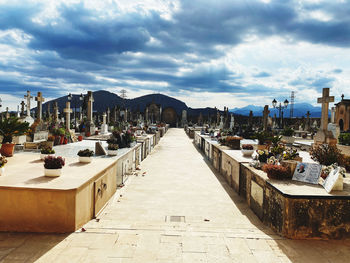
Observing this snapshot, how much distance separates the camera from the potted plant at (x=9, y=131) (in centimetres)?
975

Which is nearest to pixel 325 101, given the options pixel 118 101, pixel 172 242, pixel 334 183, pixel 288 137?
pixel 288 137

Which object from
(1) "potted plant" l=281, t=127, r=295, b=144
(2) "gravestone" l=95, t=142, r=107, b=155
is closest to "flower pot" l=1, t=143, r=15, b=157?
(2) "gravestone" l=95, t=142, r=107, b=155

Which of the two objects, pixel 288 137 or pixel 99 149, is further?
pixel 288 137

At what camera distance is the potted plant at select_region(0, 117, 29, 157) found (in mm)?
9750

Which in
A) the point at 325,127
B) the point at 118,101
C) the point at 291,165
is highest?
the point at 118,101

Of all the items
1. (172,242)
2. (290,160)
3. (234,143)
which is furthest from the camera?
(234,143)

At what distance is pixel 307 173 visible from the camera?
22.4 ft

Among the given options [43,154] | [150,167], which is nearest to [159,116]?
[150,167]

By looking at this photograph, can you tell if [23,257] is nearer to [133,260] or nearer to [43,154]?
[133,260]

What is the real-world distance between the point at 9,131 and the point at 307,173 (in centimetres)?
1082

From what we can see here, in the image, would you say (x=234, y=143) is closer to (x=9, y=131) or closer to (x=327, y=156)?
(x=327, y=156)

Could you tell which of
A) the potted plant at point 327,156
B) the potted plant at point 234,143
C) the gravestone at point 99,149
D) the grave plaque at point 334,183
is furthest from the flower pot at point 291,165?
the potted plant at point 234,143

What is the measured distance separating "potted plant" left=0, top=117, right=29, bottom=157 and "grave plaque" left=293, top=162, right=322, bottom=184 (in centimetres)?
1009

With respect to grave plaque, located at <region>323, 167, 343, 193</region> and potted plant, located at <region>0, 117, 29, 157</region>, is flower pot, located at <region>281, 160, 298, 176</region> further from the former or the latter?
potted plant, located at <region>0, 117, 29, 157</region>
